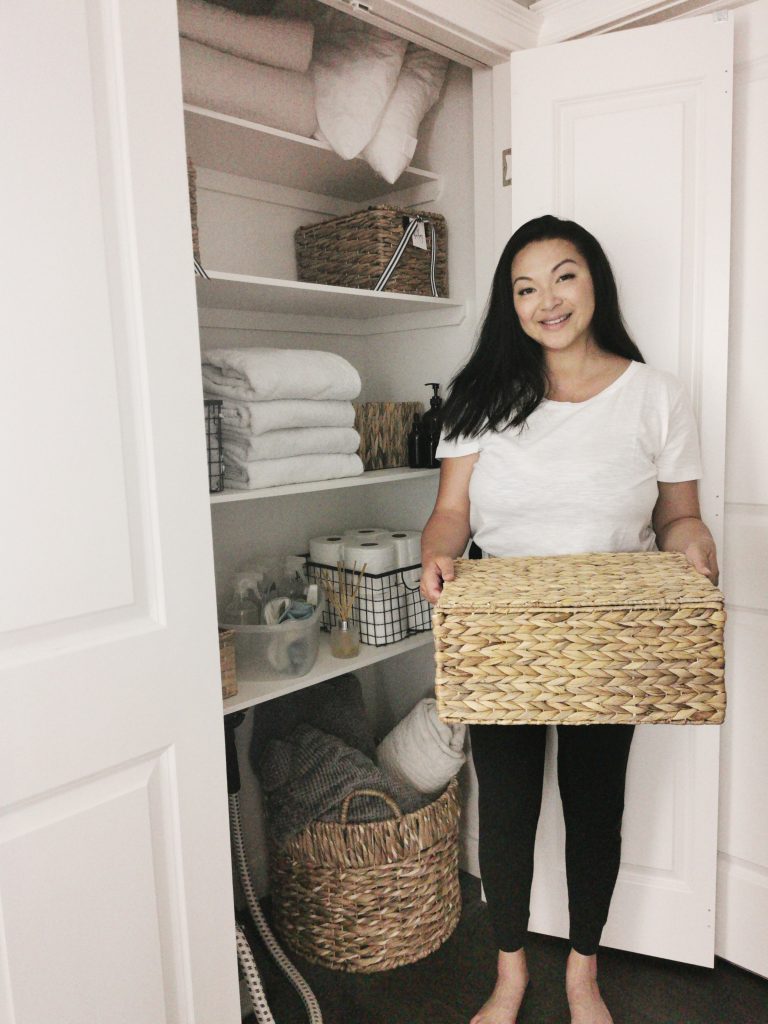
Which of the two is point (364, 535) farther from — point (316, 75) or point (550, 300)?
point (316, 75)

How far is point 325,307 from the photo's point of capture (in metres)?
2.13

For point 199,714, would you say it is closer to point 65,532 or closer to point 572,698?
point 65,532

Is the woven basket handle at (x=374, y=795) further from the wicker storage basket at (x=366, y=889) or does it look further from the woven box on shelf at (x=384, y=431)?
the woven box on shelf at (x=384, y=431)

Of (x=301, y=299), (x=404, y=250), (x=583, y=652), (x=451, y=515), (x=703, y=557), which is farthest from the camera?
(x=404, y=250)

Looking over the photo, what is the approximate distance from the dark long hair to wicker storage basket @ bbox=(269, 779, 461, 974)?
93 cm

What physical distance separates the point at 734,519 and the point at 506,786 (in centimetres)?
78

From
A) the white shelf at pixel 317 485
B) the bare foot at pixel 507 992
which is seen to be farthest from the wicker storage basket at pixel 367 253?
the bare foot at pixel 507 992

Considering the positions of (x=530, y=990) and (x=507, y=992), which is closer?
(x=507, y=992)

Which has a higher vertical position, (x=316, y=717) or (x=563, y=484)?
(x=563, y=484)

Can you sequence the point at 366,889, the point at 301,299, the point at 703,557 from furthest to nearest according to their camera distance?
the point at 301,299
the point at 366,889
the point at 703,557

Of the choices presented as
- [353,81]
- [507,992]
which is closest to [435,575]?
[507,992]

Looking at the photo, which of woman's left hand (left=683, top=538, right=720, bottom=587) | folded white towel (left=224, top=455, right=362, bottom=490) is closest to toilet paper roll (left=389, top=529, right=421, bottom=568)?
folded white towel (left=224, top=455, right=362, bottom=490)

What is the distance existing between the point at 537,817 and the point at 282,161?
5.39ft

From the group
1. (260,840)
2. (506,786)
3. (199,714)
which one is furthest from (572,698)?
(260,840)
